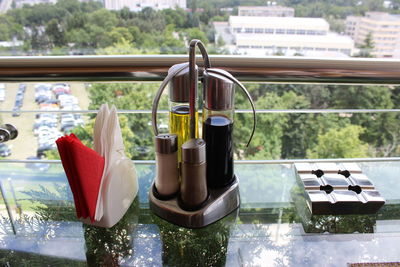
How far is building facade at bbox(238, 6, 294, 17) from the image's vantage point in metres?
8.49

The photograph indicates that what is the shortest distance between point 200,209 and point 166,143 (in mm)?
167

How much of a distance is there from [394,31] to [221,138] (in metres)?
11.5

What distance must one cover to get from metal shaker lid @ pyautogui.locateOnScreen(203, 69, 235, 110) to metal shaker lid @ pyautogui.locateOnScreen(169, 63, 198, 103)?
0.13 feet

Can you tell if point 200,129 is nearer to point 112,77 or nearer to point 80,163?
point 80,163

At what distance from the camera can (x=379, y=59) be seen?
1.05 m

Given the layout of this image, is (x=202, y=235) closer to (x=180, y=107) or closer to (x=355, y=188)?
(x=180, y=107)

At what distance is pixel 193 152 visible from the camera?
2.19 feet

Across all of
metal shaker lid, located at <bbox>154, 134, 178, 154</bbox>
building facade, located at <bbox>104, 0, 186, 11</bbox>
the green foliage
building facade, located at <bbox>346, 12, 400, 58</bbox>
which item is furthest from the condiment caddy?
the green foliage

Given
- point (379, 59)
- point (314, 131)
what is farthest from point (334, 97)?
point (379, 59)

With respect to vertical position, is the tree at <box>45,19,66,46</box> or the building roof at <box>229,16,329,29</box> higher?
the building roof at <box>229,16,329,29</box>

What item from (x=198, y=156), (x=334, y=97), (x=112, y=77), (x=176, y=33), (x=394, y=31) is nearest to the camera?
(x=198, y=156)

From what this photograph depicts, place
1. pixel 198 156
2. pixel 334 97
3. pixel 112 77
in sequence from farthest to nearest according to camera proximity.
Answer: pixel 334 97 < pixel 112 77 < pixel 198 156

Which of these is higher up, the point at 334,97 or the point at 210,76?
the point at 210,76

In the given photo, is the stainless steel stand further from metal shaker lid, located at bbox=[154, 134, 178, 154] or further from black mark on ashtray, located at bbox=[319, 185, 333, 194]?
black mark on ashtray, located at bbox=[319, 185, 333, 194]
